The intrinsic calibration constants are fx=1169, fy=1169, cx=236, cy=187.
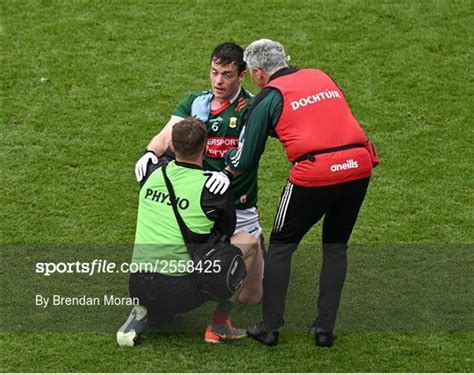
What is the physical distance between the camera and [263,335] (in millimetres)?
8031

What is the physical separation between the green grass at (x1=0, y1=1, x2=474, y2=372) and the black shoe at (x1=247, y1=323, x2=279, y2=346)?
58 millimetres

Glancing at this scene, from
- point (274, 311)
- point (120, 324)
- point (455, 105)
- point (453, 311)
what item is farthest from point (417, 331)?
point (455, 105)

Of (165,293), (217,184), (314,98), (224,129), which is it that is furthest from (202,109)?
(165,293)

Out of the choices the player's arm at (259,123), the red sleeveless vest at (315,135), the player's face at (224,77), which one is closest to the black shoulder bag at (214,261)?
the player's arm at (259,123)

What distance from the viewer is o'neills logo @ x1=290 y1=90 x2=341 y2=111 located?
761 cm

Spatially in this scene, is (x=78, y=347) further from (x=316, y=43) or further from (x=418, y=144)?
(x=316, y=43)

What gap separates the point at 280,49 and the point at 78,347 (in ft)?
7.97

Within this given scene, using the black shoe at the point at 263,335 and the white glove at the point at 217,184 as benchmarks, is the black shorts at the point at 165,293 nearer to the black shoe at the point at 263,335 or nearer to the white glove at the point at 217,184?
the black shoe at the point at 263,335

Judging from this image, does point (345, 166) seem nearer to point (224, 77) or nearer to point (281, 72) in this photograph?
point (281, 72)

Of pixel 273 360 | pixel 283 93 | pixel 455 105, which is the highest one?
pixel 283 93

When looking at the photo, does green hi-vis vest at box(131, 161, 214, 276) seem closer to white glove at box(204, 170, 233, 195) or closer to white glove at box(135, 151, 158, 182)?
white glove at box(204, 170, 233, 195)

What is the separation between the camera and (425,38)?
40.4ft

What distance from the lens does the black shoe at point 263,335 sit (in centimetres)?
800

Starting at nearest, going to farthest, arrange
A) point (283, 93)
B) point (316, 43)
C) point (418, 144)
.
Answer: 1. point (283, 93)
2. point (418, 144)
3. point (316, 43)
